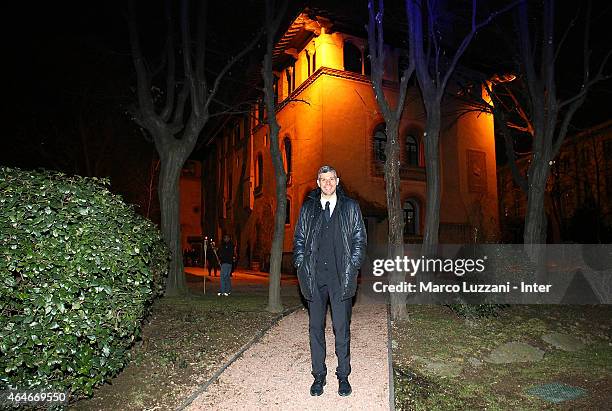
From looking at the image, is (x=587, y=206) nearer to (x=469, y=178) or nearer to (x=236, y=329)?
(x=469, y=178)

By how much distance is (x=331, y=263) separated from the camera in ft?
15.3

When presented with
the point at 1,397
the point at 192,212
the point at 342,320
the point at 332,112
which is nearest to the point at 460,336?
the point at 342,320

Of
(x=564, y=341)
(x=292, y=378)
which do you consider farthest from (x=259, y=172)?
(x=292, y=378)

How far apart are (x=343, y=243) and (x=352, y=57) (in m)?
19.9

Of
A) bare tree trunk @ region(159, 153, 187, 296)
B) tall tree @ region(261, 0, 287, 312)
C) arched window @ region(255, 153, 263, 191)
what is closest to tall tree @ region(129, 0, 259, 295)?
bare tree trunk @ region(159, 153, 187, 296)

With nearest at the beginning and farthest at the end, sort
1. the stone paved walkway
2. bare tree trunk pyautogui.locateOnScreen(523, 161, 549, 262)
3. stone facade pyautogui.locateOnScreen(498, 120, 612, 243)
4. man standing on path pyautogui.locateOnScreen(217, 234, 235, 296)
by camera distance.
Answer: the stone paved walkway, bare tree trunk pyautogui.locateOnScreen(523, 161, 549, 262), man standing on path pyautogui.locateOnScreen(217, 234, 235, 296), stone facade pyautogui.locateOnScreen(498, 120, 612, 243)

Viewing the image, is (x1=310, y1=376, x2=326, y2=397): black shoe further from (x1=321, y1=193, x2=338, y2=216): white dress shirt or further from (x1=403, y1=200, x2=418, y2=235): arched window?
(x1=403, y1=200, x2=418, y2=235): arched window

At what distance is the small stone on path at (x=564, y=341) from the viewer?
7314mm

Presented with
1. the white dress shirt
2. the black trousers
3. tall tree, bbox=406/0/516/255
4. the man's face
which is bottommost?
the black trousers

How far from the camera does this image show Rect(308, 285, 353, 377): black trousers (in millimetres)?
4629

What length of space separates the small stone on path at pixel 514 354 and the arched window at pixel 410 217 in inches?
670

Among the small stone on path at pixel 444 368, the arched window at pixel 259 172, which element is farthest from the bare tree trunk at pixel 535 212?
the arched window at pixel 259 172

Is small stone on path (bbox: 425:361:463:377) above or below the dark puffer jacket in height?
below

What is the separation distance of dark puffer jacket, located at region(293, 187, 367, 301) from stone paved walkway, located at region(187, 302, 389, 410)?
3.67 ft
